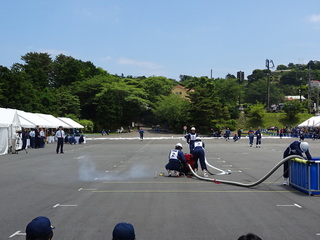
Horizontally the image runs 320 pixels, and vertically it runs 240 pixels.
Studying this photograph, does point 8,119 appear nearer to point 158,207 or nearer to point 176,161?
point 176,161

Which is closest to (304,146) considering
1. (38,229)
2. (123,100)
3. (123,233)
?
(123,233)

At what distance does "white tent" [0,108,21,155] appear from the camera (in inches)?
1078

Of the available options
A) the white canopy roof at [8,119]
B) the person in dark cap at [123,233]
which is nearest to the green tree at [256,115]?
the white canopy roof at [8,119]

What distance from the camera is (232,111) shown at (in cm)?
8838

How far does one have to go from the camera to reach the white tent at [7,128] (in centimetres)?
2739

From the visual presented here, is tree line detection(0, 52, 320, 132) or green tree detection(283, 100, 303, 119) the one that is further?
green tree detection(283, 100, 303, 119)

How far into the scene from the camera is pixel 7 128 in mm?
28031

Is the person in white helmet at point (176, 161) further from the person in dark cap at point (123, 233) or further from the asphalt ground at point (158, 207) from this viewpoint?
the person in dark cap at point (123, 233)

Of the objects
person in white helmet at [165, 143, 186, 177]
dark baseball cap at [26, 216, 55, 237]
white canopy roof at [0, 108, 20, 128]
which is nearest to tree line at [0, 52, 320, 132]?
white canopy roof at [0, 108, 20, 128]

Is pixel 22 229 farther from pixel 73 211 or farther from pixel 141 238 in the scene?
pixel 141 238

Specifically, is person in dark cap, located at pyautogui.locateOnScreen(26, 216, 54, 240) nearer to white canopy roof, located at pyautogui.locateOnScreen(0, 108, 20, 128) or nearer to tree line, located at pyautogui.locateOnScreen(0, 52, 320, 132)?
white canopy roof, located at pyautogui.locateOnScreen(0, 108, 20, 128)

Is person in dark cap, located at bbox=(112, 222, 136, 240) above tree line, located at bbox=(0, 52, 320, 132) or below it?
below

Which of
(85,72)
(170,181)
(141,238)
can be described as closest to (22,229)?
(141,238)

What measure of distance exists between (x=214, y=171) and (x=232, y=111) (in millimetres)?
74199
